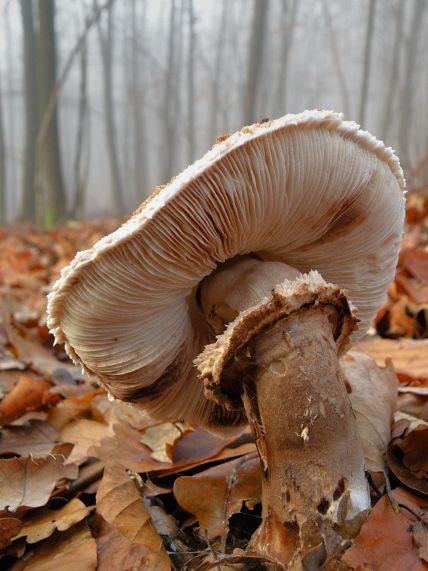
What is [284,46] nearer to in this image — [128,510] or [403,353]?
[403,353]

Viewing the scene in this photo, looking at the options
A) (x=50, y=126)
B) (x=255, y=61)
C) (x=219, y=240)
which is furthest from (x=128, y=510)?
(x=255, y=61)

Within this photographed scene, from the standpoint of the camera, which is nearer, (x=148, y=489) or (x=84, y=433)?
(x=148, y=489)

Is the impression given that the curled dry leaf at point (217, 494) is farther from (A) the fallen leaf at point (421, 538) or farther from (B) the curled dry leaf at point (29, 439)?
(B) the curled dry leaf at point (29, 439)

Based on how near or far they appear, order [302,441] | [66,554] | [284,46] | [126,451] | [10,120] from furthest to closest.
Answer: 1. [10,120]
2. [284,46]
3. [126,451]
4. [66,554]
5. [302,441]

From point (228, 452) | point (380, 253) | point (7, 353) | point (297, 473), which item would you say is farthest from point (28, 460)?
point (7, 353)

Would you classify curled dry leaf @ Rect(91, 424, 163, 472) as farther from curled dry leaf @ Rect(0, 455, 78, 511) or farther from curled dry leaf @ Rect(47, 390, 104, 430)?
curled dry leaf @ Rect(47, 390, 104, 430)

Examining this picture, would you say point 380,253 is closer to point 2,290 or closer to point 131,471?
point 131,471

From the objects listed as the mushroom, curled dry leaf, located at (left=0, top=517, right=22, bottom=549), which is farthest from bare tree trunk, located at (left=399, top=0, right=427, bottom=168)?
curled dry leaf, located at (left=0, top=517, right=22, bottom=549)
